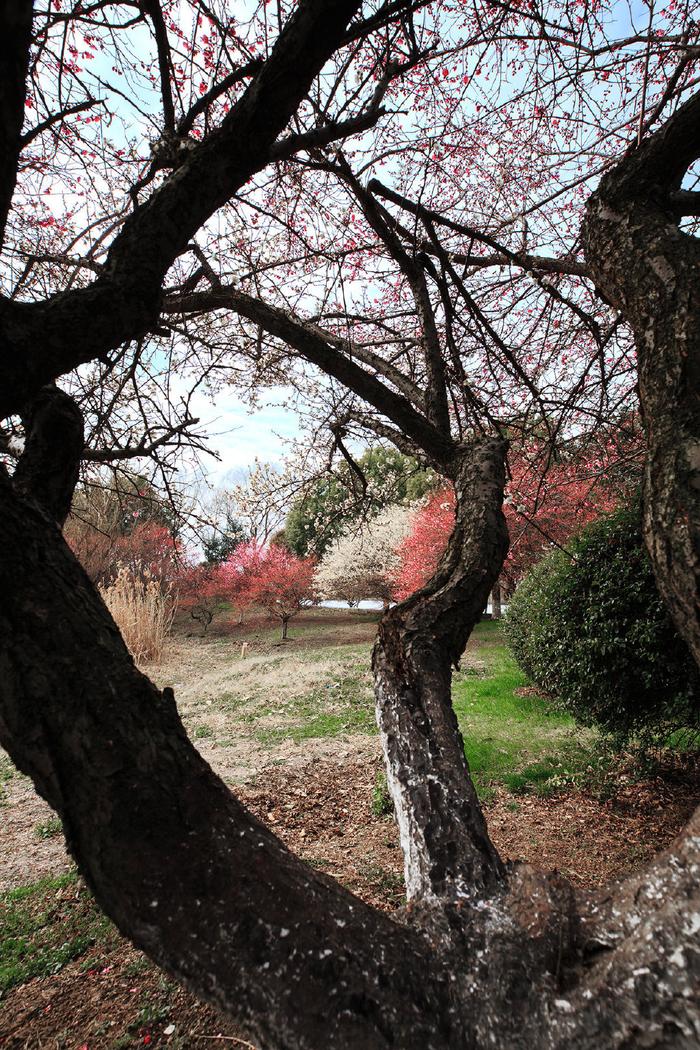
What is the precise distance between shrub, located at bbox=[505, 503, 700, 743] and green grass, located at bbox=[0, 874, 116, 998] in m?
3.44

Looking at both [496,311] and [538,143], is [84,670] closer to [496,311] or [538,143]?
[496,311]

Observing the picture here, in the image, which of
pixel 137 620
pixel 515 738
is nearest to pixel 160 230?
pixel 515 738

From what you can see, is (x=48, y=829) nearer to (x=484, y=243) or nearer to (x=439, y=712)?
(x=439, y=712)

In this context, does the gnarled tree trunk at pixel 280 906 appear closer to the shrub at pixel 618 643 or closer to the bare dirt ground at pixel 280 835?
the bare dirt ground at pixel 280 835

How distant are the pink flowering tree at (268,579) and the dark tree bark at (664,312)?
10957 millimetres

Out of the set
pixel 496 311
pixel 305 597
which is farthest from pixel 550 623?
pixel 305 597

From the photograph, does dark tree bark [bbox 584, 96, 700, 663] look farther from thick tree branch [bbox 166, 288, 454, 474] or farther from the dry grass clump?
the dry grass clump

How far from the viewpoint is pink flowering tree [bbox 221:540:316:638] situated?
1274 cm

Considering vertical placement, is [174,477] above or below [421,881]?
above

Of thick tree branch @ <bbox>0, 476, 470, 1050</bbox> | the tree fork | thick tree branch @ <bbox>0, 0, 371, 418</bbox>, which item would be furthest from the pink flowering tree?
thick tree branch @ <bbox>0, 476, 470, 1050</bbox>

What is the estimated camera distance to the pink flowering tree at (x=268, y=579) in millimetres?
12742

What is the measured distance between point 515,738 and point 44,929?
4.26 metres

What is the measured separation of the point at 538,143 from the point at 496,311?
45.7 inches

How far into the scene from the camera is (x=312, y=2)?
4.11 feet
